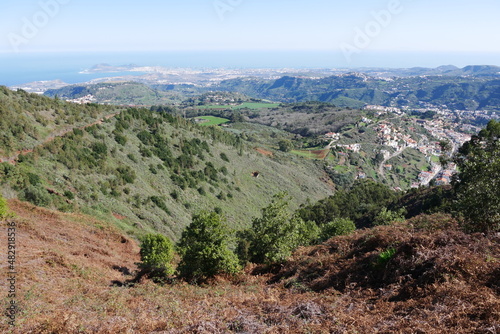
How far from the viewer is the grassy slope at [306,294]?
23.9 feet

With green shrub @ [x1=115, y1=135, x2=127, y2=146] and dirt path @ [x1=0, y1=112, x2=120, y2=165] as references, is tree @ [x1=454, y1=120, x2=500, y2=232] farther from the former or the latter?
green shrub @ [x1=115, y1=135, x2=127, y2=146]

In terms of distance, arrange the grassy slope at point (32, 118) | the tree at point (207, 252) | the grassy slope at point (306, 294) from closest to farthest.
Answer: the grassy slope at point (306, 294) < the tree at point (207, 252) < the grassy slope at point (32, 118)

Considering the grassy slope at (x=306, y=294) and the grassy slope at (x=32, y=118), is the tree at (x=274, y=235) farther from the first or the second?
the grassy slope at (x=32, y=118)

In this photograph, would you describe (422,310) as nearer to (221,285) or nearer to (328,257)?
(328,257)

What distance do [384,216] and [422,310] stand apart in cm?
2493

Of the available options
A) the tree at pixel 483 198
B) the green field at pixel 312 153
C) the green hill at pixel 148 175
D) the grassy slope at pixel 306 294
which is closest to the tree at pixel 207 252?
the grassy slope at pixel 306 294

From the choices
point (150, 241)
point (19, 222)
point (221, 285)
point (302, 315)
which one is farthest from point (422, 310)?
point (19, 222)

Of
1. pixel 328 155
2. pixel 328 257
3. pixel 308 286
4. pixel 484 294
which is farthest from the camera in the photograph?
pixel 328 155

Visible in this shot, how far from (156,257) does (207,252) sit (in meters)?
3.96

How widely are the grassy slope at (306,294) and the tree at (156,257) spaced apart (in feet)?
5.61

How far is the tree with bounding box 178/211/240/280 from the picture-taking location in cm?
1459

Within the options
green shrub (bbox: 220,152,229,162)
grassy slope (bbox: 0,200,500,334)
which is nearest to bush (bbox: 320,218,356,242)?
grassy slope (bbox: 0,200,500,334)

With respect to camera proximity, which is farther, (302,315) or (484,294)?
(302,315)

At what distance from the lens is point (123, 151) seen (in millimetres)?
42125
